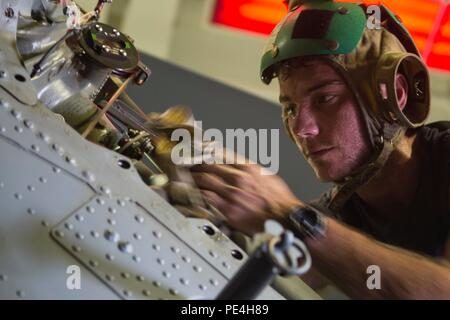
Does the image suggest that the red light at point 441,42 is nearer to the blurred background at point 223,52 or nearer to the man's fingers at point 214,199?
the blurred background at point 223,52

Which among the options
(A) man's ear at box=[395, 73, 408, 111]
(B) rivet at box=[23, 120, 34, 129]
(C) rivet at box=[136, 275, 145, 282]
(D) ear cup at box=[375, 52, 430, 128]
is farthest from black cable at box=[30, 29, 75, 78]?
(A) man's ear at box=[395, 73, 408, 111]

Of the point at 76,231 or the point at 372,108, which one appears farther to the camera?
the point at 372,108

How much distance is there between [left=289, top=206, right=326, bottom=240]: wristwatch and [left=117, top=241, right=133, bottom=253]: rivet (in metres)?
0.46

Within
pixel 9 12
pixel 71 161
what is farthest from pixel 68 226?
pixel 9 12

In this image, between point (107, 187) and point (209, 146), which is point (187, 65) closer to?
point (209, 146)

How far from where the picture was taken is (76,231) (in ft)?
2.77

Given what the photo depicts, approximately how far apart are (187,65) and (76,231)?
138 cm

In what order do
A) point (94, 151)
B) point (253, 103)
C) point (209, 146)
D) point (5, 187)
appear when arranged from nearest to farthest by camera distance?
point (5, 187) → point (94, 151) → point (209, 146) → point (253, 103)

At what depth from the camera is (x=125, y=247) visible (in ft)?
2.82

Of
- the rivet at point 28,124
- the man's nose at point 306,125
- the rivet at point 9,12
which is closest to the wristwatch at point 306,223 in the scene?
the man's nose at point 306,125

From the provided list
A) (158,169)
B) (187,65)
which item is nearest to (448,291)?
(158,169)

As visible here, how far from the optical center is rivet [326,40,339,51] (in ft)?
4.71

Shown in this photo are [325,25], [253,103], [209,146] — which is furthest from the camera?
[253,103]

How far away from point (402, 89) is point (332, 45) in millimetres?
293
